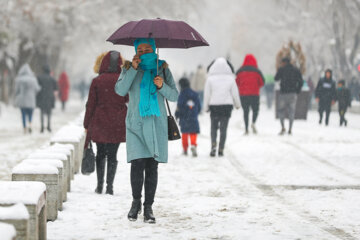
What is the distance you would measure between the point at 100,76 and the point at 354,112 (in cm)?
2436

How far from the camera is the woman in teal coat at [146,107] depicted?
675 cm

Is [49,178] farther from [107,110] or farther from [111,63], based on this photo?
[111,63]

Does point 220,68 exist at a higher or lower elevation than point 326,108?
higher

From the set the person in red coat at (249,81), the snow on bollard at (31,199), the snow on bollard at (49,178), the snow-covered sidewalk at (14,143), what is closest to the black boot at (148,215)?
the snow on bollard at (49,178)

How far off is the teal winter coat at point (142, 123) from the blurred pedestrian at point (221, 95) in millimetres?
6191

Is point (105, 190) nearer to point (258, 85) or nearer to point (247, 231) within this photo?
point (247, 231)

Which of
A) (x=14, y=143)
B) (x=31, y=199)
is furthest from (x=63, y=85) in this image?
(x=31, y=199)

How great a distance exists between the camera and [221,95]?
1309 cm

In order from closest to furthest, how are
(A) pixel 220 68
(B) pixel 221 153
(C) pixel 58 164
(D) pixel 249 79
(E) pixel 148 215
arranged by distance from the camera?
(E) pixel 148 215, (C) pixel 58 164, (A) pixel 220 68, (B) pixel 221 153, (D) pixel 249 79

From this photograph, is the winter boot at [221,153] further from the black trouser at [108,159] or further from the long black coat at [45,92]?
the long black coat at [45,92]

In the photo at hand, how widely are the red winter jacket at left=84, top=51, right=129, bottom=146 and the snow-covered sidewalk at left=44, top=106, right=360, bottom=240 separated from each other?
769 mm

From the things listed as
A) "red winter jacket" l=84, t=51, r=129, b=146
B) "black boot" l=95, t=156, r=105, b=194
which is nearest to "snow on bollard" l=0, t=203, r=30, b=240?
"red winter jacket" l=84, t=51, r=129, b=146

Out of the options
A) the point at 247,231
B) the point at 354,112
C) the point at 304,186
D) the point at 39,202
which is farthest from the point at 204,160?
the point at 354,112

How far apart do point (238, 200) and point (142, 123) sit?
2190 millimetres
